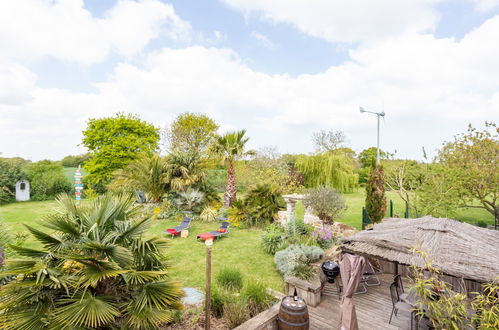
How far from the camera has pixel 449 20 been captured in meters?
9.05

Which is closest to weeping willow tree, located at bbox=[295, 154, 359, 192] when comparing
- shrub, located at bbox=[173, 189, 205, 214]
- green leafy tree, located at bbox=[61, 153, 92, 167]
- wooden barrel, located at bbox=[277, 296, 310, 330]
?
shrub, located at bbox=[173, 189, 205, 214]

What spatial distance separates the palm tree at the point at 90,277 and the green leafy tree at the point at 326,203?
751 centimetres

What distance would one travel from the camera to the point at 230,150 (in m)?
14.7

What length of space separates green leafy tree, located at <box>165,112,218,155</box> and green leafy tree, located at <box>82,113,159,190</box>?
6377 millimetres

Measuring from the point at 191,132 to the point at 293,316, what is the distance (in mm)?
26660

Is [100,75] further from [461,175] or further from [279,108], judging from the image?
[461,175]

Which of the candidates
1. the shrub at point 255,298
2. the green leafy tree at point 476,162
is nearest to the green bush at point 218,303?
the shrub at point 255,298

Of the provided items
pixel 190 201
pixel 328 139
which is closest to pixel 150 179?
pixel 190 201

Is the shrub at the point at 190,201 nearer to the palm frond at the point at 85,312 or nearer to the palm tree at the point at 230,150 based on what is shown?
the palm tree at the point at 230,150

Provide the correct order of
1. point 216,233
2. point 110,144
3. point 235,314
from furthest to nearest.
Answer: point 110,144 → point 216,233 → point 235,314

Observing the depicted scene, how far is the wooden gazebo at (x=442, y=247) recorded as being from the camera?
3342mm

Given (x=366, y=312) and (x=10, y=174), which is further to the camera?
(x=10, y=174)

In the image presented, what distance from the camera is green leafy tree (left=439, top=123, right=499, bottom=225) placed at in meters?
10.5

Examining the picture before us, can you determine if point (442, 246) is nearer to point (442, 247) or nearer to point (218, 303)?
point (442, 247)
